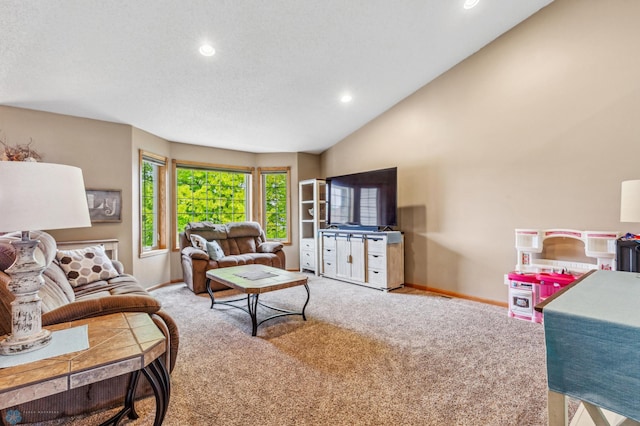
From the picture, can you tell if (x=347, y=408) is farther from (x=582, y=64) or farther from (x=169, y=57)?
(x=582, y=64)

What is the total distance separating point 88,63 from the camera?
2.81m

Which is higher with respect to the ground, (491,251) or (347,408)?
(491,251)

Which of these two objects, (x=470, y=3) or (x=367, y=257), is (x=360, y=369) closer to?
(x=367, y=257)

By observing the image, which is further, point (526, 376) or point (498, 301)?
point (498, 301)

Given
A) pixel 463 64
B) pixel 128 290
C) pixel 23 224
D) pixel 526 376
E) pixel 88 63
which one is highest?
pixel 463 64

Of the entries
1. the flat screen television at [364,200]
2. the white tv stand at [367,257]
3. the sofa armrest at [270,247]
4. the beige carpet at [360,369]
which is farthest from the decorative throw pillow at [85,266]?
the flat screen television at [364,200]

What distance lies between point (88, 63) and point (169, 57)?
0.73 m

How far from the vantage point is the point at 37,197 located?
109cm

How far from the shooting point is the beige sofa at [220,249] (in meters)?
4.28

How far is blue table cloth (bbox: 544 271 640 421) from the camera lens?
3.15 ft

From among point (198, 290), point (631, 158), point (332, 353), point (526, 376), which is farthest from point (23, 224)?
point (631, 158)

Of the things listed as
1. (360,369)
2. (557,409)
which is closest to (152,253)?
(360,369)

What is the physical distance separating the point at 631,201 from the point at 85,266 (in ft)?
15.5

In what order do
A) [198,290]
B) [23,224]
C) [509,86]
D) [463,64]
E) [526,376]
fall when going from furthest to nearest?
[198,290]
[463,64]
[509,86]
[526,376]
[23,224]
